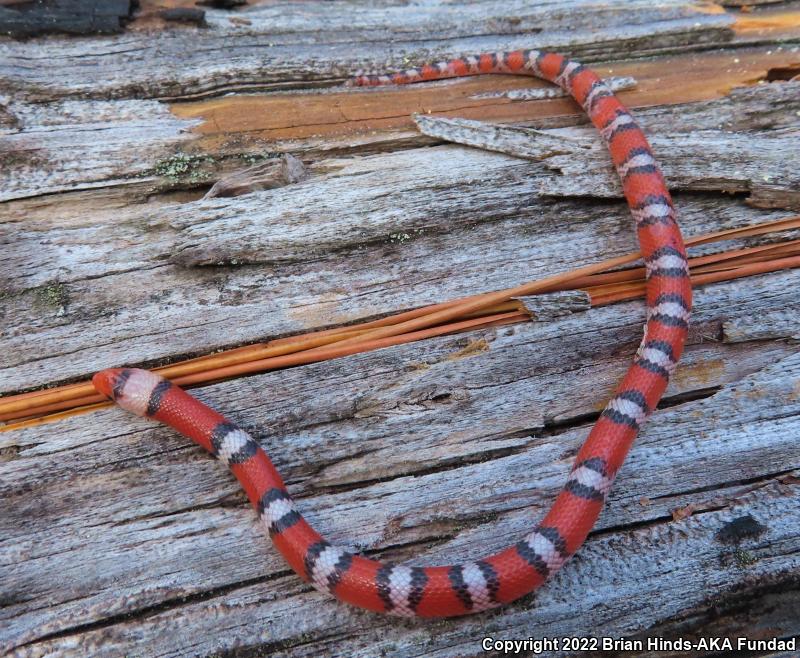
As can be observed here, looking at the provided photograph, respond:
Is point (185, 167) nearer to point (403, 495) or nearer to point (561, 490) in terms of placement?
point (403, 495)

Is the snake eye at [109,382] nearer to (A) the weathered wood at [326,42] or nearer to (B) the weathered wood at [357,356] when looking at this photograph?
(B) the weathered wood at [357,356]

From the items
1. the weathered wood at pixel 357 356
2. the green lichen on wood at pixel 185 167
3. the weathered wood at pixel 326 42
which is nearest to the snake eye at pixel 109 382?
the weathered wood at pixel 357 356

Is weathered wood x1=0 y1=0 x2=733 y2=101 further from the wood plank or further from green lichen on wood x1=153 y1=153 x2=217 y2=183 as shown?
the wood plank

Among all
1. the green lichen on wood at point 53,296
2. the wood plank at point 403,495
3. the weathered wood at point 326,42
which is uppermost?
the weathered wood at point 326,42

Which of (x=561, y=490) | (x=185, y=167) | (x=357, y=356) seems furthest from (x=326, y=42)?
(x=561, y=490)

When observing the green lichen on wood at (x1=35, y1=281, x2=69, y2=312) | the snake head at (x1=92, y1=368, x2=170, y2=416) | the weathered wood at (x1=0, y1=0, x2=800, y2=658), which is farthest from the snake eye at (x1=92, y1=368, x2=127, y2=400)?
the green lichen on wood at (x1=35, y1=281, x2=69, y2=312)

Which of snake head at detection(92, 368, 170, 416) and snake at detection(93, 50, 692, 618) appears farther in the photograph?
snake head at detection(92, 368, 170, 416)

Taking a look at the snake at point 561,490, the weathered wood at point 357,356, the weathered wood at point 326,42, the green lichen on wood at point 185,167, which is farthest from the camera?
the weathered wood at point 326,42
